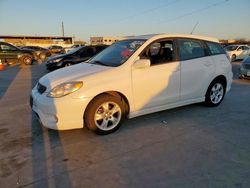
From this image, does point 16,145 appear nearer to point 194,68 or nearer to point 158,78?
point 158,78

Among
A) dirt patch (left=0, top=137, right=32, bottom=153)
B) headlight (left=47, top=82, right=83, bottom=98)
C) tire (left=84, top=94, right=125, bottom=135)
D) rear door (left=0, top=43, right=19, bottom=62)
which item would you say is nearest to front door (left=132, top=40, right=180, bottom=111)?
tire (left=84, top=94, right=125, bottom=135)

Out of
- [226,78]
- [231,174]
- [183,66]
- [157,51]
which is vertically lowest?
[231,174]

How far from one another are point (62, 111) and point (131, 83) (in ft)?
4.10

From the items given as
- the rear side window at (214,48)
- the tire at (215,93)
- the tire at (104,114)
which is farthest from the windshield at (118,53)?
the tire at (215,93)

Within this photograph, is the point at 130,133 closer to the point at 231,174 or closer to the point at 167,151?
the point at 167,151

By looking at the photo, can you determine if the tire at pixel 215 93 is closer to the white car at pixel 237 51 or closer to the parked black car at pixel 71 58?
the parked black car at pixel 71 58

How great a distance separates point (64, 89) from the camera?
3.83 m

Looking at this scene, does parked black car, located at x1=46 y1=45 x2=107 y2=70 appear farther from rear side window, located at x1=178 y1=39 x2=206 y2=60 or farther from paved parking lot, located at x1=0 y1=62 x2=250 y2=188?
rear side window, located at x1=178 y1=39 x2=206 y2=60

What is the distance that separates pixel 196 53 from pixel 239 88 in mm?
3609

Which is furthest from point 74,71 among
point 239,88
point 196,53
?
point 239,88

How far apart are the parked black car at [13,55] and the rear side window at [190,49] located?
1614 cm

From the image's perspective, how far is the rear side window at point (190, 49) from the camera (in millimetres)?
4922

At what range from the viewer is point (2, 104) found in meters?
6.43

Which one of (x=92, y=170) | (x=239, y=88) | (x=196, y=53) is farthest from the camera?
(x=239, y=88)
